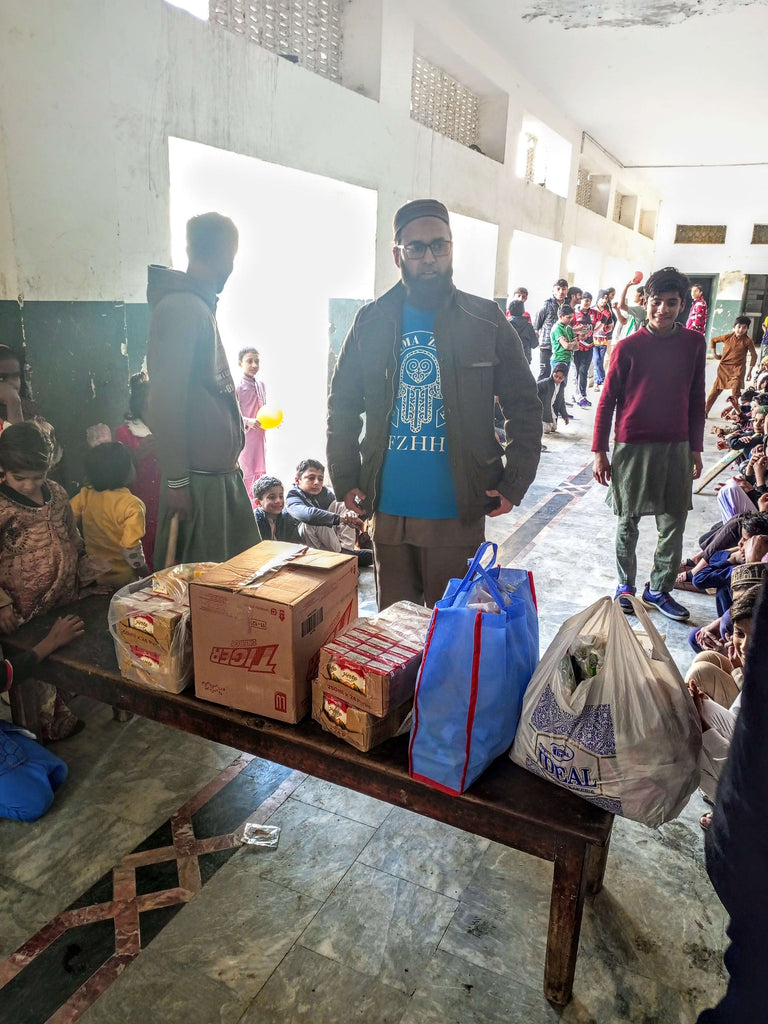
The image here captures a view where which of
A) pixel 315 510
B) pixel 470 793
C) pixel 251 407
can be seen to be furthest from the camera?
pixel 251 407

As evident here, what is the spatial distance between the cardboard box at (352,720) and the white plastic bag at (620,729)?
14.0 inches

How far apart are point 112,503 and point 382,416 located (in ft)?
3.95

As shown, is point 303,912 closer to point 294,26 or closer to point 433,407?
point 433,407

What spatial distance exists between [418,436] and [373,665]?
3.15 feet

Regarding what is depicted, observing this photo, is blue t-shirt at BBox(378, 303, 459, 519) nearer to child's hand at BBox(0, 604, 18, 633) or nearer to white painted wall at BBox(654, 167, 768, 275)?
child's hand at BBox(0, 604, 18, 633)

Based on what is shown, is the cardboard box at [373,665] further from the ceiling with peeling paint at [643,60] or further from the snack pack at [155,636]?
the ceiling with peeling paint at [643,60]

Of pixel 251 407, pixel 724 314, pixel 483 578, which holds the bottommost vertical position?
pixel 483 578

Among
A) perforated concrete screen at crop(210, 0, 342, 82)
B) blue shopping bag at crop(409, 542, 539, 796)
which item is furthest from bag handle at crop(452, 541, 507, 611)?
perforated concrete screen at crop(210, 0, 342, 82)

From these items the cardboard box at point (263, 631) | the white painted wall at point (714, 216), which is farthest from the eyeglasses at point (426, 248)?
the white painted wall at point (714, 216)

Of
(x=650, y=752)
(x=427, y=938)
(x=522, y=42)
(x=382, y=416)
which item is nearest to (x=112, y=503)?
(x=382, y=416)

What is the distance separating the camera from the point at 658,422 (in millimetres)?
3475

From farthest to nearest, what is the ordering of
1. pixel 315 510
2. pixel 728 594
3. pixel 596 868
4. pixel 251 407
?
pixel 251 407
pixel 315 510
pixel 728 594
pixel 596 868

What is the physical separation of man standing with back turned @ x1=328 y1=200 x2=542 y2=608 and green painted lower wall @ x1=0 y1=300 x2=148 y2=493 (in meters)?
1.18

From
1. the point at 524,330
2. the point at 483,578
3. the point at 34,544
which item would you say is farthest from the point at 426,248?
the point at 524,330
